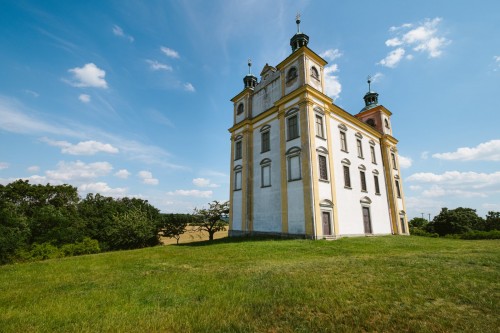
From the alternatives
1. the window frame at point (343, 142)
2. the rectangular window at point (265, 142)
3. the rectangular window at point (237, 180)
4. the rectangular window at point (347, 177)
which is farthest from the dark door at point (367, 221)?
the rectangular window at point (237, 180)

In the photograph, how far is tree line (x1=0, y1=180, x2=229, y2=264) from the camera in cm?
2712

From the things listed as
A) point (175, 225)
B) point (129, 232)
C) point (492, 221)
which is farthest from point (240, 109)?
point (492, 221)

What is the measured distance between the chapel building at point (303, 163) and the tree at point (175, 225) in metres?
20.5

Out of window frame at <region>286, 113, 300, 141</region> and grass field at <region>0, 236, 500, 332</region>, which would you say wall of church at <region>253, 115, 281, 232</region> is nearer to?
window frame at <region>286, 113, 300, 141</region>

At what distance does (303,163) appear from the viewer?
18016 millimetres

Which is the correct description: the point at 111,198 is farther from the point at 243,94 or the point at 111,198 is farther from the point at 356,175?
the point at 356,175

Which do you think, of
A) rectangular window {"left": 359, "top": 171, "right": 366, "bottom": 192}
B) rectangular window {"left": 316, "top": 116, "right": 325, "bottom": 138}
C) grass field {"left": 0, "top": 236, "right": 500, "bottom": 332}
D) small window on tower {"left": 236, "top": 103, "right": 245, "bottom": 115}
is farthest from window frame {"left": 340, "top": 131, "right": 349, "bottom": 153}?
grass field {"left": 0, "top": 236, "right": 500, "bottom": 332}

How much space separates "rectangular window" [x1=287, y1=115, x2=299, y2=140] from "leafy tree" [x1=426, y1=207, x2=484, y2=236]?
33.1m

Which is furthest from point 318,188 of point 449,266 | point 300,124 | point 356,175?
point 449,266

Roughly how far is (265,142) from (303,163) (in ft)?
18.2

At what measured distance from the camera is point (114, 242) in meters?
34.5

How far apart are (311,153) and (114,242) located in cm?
3197

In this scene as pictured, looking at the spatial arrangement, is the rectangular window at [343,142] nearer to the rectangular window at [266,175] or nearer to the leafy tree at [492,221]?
the rectangular window at [266,175]

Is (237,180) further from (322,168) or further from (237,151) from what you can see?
(322,168)
